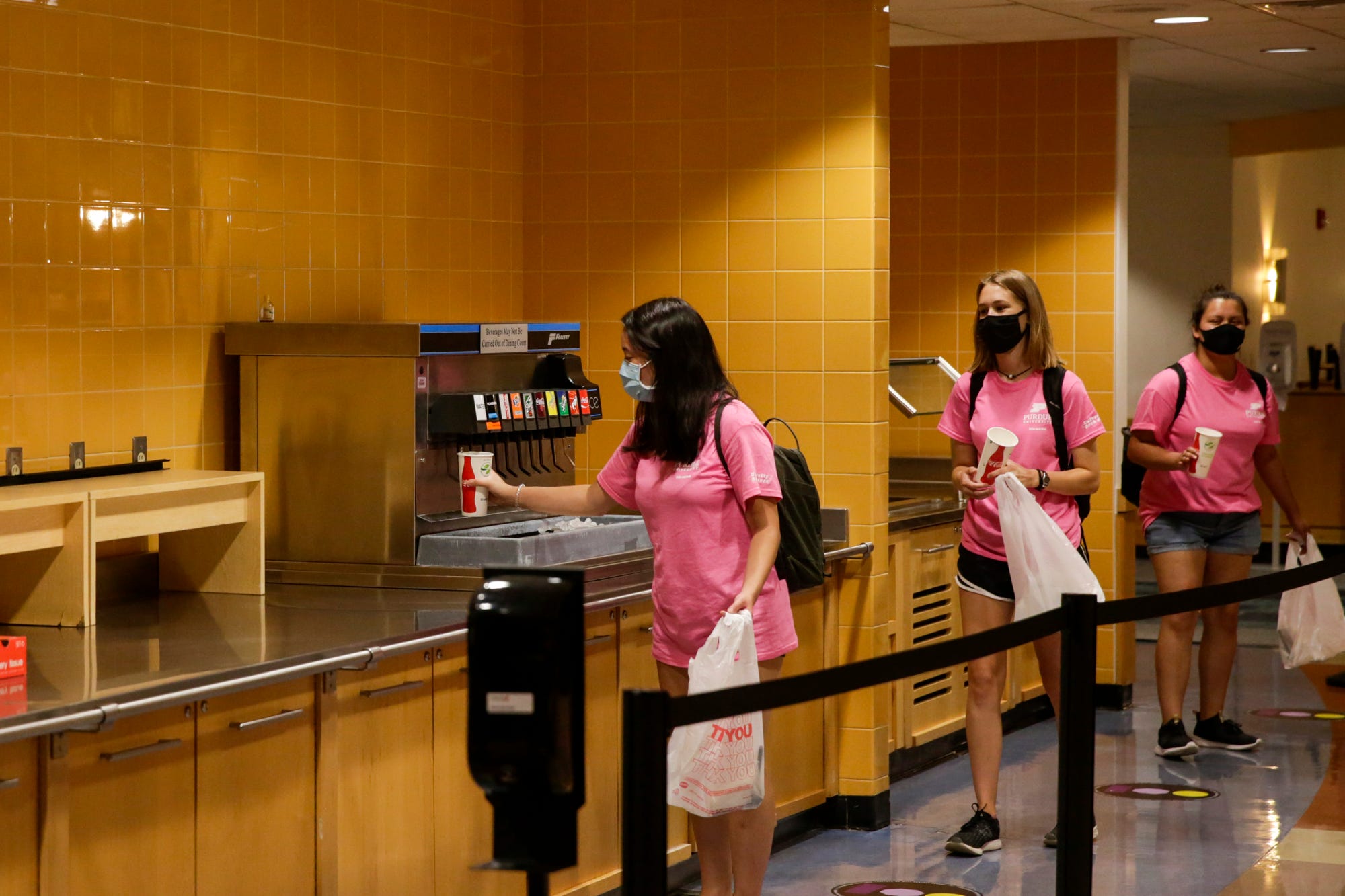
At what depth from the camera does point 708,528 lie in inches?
139

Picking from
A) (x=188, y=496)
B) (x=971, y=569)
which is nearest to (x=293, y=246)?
(x=188, y=496)

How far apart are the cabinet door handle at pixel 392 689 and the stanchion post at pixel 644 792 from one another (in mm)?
1405

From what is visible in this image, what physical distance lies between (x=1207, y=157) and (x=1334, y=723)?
21.4 feet

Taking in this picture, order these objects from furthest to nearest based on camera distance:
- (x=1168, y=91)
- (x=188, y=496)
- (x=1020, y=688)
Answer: (x=1168, y=91)
(x=1020, y=688)
(x=188, y=496)

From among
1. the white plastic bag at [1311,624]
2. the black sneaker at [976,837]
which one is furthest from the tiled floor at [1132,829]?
the white plastic bag at [1311,624]

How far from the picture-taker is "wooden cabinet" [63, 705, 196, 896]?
286 cm

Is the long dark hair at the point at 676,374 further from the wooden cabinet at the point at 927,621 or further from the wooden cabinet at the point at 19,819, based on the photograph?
the wooden cabinet at the point at 927,621

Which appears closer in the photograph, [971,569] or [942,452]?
[971,569]

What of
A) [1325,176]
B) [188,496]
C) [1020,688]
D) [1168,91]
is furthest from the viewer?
[1325,176]

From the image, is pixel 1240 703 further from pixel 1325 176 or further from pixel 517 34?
pixel 1325 176

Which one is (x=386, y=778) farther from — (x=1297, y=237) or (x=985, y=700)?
(x=1297, y=237)

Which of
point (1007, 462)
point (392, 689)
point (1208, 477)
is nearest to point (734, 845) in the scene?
point (392, 689)

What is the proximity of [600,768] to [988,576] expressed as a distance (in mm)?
1175

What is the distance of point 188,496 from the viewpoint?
12.5 feet
